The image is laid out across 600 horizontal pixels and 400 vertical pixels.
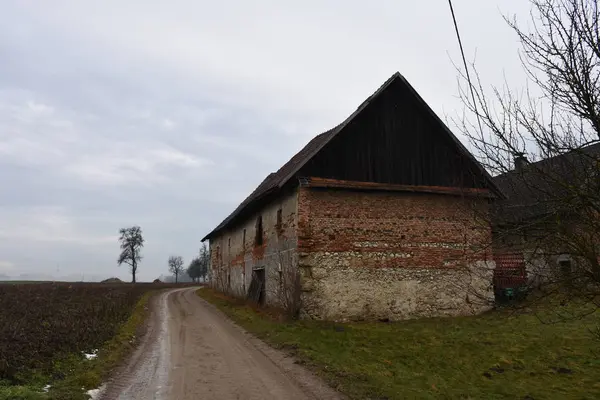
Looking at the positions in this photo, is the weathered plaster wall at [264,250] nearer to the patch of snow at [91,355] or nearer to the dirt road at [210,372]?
the dirt road at [210,372]

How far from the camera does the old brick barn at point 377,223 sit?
48.9 ft

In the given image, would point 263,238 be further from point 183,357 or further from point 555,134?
point 555,134

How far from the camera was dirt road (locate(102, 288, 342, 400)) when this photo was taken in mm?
7020

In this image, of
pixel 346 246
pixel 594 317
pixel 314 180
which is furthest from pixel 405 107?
pixel 594 317

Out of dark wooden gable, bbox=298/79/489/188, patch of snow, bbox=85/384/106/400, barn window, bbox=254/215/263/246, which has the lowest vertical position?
patch of snow, bbox=85/384/106/400

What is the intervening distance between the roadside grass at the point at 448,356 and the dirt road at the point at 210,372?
496 millimetres

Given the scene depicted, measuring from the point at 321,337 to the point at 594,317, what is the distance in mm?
8535

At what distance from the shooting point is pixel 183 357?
32.3 ft

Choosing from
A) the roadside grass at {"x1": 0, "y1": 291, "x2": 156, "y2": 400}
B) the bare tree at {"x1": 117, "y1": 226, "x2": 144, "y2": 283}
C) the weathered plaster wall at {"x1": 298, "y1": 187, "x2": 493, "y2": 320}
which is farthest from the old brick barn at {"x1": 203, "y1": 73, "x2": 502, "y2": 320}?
the bare tree at {"x1": 117, "y1": 226, "x2": 144, "y2": 283}

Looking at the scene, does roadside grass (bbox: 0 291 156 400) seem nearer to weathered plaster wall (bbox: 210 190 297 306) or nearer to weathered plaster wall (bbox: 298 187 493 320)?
weathered plaster wall (bbox: 298 187 493 320)

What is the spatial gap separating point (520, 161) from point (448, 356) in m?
6.49

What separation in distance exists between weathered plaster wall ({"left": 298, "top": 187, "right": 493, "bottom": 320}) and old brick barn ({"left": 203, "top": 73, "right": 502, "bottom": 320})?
3cm

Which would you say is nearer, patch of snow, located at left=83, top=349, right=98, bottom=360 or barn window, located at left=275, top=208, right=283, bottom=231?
patch of snow, located at left=83, top=349, right=98, bottom=360

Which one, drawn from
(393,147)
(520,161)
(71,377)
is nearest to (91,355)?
(71,377)
